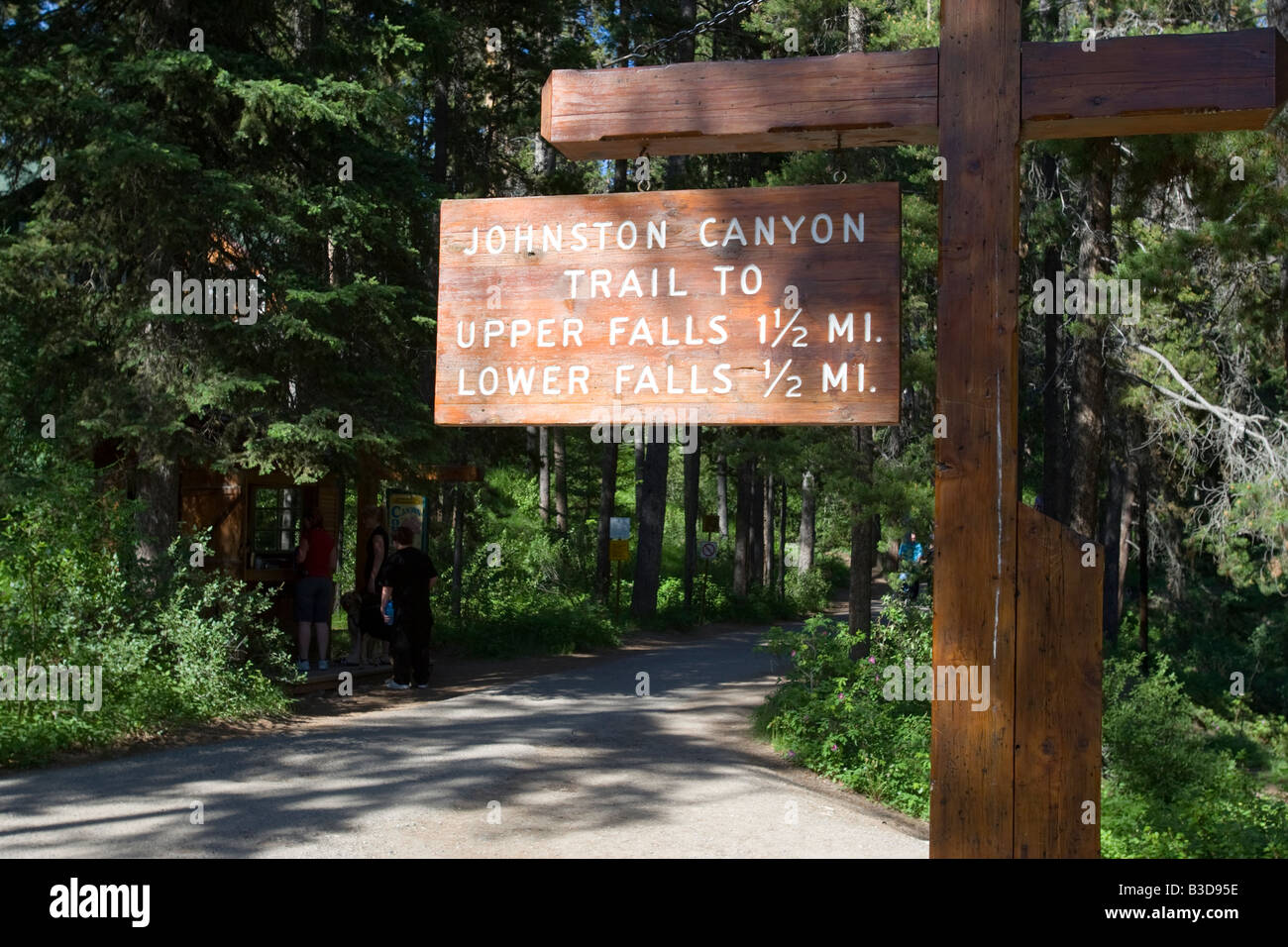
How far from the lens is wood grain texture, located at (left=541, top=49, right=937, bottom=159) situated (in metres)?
4.20

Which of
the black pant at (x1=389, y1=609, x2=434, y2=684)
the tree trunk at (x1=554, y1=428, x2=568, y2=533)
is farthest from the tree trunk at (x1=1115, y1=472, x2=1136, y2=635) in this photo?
the black pant at (x1=389, y1=609, x2=434, y2=684)

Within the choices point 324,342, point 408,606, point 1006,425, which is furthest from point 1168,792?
point 324,342

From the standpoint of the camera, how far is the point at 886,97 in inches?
165


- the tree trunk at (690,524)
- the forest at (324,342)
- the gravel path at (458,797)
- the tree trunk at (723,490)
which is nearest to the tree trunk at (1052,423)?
the forest at (324,342)

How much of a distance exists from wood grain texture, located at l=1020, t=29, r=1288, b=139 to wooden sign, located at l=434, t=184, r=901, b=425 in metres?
0.63

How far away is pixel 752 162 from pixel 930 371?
1134 centimetres

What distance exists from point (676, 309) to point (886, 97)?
1059mm

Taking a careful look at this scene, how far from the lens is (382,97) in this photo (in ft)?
40.9

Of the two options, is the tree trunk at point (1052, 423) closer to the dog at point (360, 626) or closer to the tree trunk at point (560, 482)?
the tree trunk at point (560, 482)

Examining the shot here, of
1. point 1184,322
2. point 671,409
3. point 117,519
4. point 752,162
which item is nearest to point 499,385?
point 671,409

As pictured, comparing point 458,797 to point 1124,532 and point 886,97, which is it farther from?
point 1124,532

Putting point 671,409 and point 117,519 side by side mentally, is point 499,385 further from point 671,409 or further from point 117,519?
point 117,519

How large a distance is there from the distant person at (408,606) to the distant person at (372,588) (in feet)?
0.54

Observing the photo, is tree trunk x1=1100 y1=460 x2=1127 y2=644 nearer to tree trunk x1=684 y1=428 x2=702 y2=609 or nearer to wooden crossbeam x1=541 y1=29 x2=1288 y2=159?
tree trunk x1=684 y1=428 x2=702 y2=609
